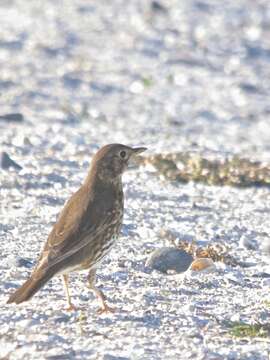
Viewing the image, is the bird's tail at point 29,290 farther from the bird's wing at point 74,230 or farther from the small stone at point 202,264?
the small stone at point 202,264

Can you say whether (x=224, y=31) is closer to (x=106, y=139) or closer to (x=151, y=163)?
(x=106, y=139)

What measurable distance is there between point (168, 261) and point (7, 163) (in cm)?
389

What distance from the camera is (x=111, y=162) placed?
10023 mm

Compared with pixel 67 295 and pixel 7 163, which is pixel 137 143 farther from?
pixel 67 295

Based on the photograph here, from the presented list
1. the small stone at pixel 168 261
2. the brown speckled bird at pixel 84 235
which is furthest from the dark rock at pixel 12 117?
the brown speckled bird at pixel 84 235

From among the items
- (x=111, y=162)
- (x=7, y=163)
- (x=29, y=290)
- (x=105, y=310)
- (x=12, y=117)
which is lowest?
(x=12, y=117)

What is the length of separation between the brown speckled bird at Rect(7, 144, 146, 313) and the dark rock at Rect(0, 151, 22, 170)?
4.26m

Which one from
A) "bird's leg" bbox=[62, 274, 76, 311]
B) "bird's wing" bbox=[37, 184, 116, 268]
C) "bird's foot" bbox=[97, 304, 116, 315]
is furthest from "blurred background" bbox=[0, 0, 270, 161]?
"bird's foot" bbox=[97, 304, 116, 315]

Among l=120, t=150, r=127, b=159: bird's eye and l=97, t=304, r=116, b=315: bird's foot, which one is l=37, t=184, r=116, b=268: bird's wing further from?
l=120, t=150, r=127, b=159: bird's eye

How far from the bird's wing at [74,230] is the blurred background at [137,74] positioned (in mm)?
6044

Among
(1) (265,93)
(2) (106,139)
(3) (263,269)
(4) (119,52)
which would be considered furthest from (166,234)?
(4) (119,52)

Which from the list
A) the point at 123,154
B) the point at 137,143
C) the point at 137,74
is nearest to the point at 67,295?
the point at 123,154

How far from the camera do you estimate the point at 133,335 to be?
8.46 metres

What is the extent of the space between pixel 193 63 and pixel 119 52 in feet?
4.37
